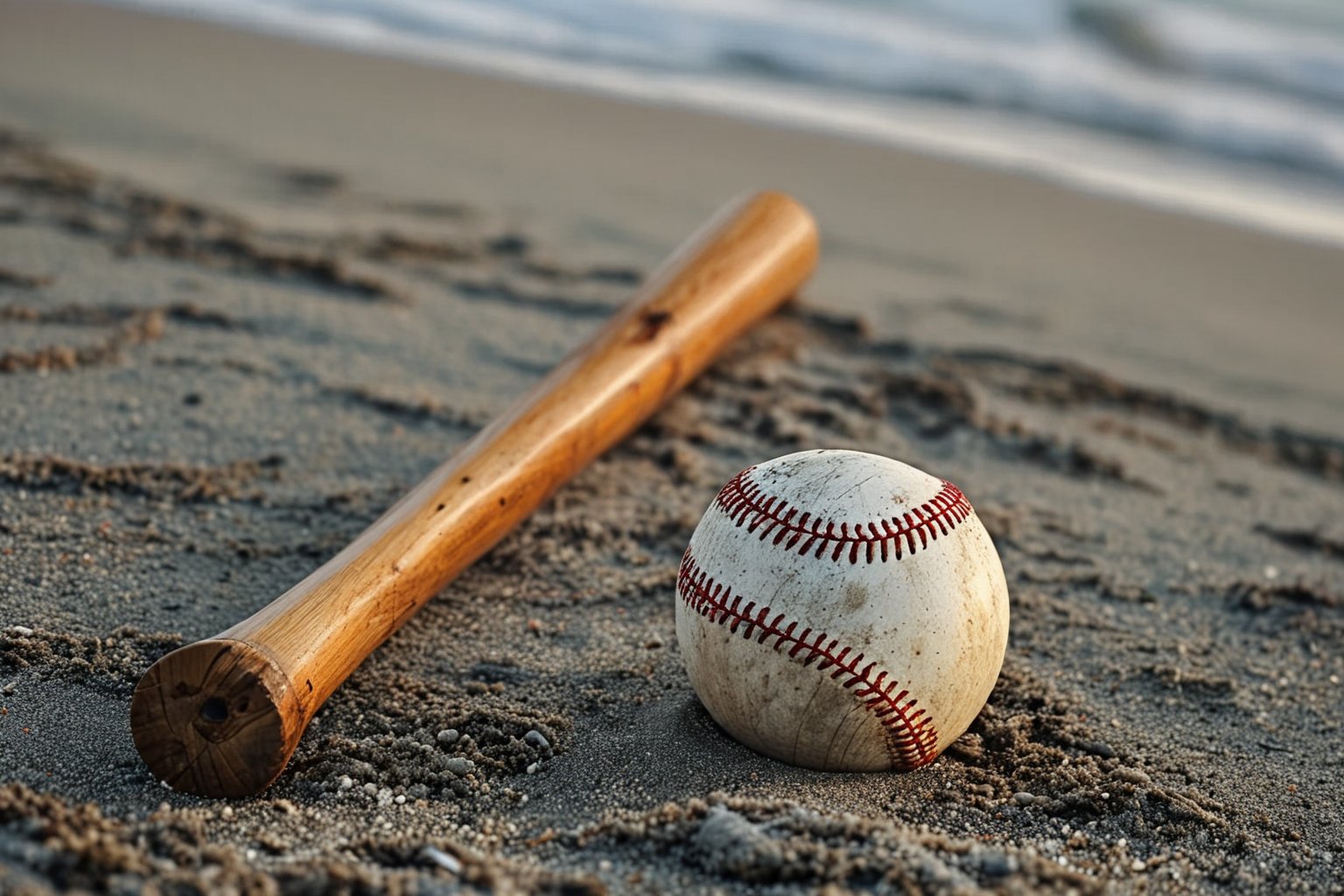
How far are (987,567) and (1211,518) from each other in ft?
5.33

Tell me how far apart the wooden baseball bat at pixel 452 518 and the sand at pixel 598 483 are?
0.11 metres

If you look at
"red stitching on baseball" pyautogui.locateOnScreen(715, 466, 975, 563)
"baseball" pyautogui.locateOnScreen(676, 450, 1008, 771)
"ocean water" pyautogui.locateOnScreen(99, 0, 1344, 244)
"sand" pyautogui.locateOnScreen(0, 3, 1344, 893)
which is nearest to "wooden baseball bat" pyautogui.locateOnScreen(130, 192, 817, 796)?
"sand" pyautogui.locateOnScreen(0, 3, 1344, 893)

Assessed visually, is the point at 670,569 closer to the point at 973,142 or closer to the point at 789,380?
the point at 789,380

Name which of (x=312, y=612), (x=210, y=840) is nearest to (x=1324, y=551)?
(x=312, y=612)

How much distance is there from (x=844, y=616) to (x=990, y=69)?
7.37 metres

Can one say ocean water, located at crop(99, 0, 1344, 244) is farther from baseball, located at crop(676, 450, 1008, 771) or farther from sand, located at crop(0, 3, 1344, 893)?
baseball, located at crop(676, 450, 1008, 771)

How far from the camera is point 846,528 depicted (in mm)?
2283

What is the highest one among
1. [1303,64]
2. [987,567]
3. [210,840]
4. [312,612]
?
[1303,64]

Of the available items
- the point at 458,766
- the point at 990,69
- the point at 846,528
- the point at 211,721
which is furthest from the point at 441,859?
the point at 990,69

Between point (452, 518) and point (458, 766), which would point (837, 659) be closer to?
point (458, 766)

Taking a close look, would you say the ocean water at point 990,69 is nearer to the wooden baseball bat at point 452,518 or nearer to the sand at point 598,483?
the sand at point 598,483

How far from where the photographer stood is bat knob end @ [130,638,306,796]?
2.19 meters

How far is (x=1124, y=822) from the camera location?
7.70 ft

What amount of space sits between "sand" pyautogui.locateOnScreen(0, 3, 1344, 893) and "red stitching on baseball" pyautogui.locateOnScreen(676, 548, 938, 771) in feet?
0.33
